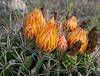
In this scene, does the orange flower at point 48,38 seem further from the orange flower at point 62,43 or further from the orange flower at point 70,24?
the orange flower at point 70,24

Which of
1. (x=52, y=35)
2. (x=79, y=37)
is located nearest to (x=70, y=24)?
(x=79, y=37)

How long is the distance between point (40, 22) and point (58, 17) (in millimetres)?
211

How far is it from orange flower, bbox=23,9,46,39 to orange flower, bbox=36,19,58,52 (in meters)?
0.09

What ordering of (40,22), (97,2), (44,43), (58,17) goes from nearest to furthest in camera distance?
1. (44,43)
2. (40,22)
3. (58,17)
4. (97,2)

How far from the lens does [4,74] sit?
86.9 inches

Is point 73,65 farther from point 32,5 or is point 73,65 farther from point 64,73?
point 32,5

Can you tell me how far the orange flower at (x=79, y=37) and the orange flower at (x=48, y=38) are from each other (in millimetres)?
111

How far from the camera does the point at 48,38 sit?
2.10m

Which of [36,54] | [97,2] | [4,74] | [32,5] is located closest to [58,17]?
[36,54]

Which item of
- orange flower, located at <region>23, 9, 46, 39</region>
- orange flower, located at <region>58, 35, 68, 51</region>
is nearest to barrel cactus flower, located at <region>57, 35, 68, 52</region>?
orange flower, located at <region>58, 35, 68, 51</region>

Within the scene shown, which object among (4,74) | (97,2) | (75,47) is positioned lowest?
(97,2)

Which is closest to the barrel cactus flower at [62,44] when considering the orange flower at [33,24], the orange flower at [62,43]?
the orange flower at [62,43]

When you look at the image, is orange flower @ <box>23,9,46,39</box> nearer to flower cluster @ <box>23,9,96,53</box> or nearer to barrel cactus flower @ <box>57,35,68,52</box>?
flower cluster @ <box>23,9,96,53</box>

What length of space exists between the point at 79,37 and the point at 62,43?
0.12 meters
